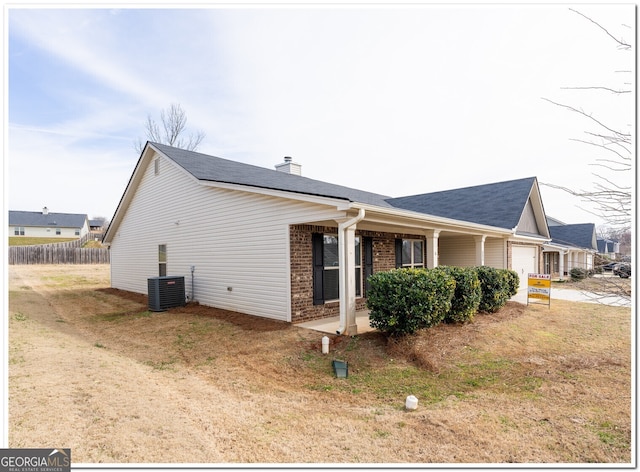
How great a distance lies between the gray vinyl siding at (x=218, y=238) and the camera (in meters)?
8.33

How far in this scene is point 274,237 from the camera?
27.6 ft

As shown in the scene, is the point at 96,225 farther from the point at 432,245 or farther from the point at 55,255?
the point at 432,245

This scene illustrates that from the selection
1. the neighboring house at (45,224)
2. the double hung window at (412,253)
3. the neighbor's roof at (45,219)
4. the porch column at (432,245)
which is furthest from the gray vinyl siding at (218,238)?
the neighbor's roof at (45,219)

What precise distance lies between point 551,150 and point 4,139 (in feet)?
25.8

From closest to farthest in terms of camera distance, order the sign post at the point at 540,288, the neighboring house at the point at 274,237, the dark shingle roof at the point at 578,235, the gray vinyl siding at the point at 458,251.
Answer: the neighboring house at the point at 274,237 → the sign post at the point at 540,288 → the gray vinyl siding at the point at 458,251 → the dark shingle roof at the point at 578,235

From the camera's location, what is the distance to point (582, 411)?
13.5ft

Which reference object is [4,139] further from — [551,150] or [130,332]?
[551,150]

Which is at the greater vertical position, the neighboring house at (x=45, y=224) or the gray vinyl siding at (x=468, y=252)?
the neighboring house at (x=45, y=224)

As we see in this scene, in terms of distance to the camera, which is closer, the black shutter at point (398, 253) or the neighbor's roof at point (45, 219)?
→ the black shutter at point (398, 253)

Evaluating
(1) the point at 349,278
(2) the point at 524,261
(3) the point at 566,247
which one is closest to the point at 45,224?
(1) the point at 349,278

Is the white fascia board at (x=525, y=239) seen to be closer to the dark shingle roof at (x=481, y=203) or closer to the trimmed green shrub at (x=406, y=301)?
the dark shingle roof at (x=481, y=203)

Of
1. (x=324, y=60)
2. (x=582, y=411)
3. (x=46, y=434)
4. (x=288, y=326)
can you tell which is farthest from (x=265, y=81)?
(x=582, y=411)

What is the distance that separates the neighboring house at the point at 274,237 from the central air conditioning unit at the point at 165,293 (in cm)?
52

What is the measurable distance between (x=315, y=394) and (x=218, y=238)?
6468 mm
